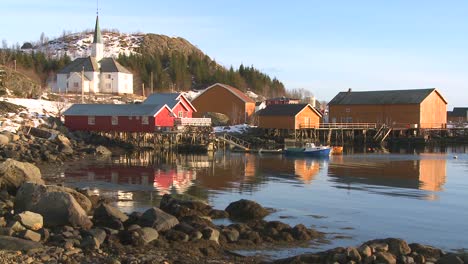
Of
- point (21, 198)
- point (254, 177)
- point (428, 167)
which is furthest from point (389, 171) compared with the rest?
point (21, 198)

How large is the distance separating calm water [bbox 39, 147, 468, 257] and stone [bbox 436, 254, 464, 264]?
2583mm

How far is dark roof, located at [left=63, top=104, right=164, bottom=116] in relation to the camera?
52.5 metres

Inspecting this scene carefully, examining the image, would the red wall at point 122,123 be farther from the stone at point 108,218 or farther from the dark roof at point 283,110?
the stone at point 108,218

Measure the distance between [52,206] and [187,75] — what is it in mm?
94491

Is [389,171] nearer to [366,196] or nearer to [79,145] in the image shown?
[366,196]

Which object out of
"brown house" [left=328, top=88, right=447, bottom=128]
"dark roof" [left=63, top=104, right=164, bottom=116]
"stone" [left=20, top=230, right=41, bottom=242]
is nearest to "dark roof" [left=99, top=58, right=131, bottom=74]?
"dark roof" [left=63, top=104, right=164, bottom=116]

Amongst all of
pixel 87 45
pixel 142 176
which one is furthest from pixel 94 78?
pixel 87 45

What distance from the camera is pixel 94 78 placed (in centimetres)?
8225

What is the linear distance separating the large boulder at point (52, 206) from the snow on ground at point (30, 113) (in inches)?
1200

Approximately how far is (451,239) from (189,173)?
19227 millimetres

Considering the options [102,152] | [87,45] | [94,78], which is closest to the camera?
[102,152]

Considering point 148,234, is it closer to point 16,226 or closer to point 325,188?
point 16,226

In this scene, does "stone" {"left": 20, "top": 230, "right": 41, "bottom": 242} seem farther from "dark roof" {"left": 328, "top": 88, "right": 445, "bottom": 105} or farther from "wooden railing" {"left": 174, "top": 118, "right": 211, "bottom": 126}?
"dark roof" {"left": 328, "top": 88, "right": 445, "bottom": 105}

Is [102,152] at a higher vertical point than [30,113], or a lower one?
lower
